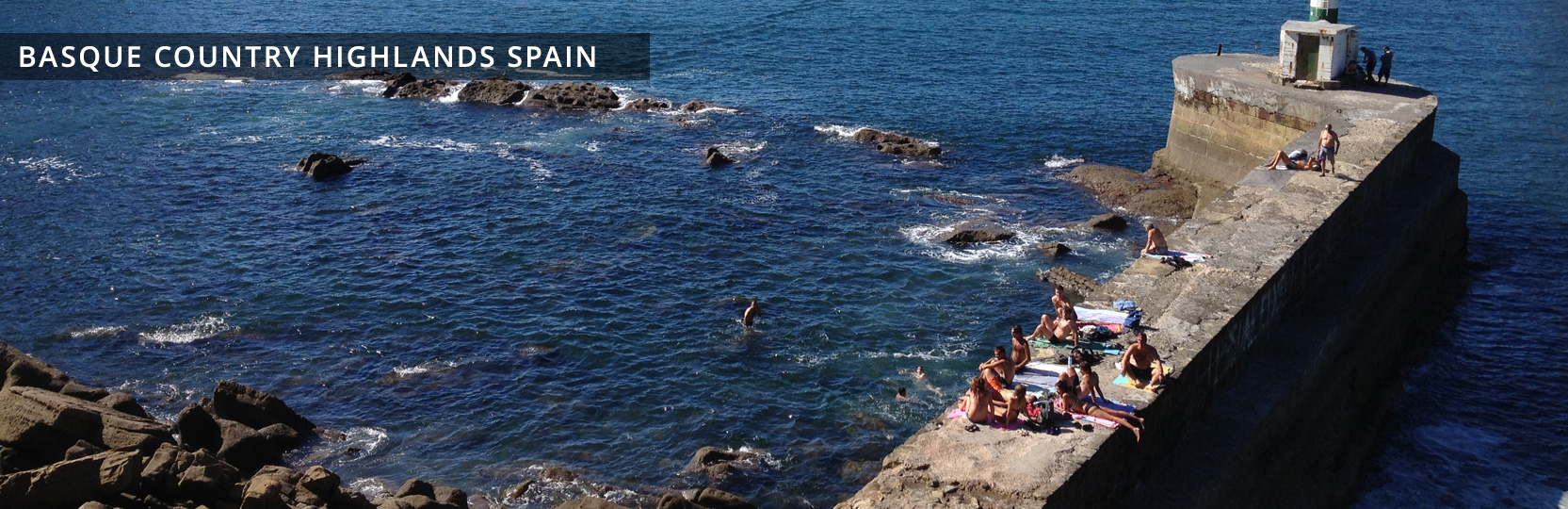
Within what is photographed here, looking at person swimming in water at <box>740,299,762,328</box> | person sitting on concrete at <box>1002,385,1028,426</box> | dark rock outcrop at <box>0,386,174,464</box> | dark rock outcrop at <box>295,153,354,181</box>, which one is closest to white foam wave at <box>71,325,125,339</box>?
dark rock outcrop at <box>0,386,174,464</box>

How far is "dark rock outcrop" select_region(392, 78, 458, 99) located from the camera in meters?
66.9

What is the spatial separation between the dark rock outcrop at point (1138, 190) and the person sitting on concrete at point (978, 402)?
26216mm

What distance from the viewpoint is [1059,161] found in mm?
52562

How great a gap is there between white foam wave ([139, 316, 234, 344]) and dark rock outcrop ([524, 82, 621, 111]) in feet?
91.4

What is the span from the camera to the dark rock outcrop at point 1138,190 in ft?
151

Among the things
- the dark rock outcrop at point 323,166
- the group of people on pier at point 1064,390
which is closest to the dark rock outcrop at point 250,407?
the group of people on pier at point 1064,390

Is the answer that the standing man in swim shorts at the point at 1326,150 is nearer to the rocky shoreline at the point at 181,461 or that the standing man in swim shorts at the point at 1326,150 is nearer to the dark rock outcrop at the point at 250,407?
the rocky shoreline at the point at 181,461

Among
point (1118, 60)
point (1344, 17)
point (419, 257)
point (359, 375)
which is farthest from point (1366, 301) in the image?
point (1344, 17)

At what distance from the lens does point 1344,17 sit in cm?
7838

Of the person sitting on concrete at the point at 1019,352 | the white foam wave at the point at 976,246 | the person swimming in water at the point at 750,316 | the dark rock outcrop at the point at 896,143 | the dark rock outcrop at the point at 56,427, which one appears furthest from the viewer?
the dark rock outcrop at the point at 896,143

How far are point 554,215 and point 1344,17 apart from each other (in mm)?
55048

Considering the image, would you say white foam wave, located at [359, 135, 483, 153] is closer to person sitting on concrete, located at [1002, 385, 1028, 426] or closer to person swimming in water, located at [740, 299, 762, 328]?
person swimming in water, located at [740, 299, 762, 328]

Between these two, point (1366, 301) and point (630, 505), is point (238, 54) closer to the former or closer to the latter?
point (630, 505)

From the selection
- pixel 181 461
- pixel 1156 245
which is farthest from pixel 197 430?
pixel 1156 245
